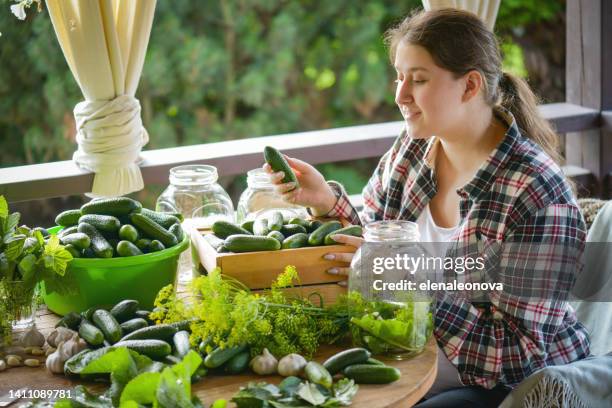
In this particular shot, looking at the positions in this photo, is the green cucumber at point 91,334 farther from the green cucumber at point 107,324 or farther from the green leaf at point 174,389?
the green leaf at point 174,389

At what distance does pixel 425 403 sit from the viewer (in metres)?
2.22

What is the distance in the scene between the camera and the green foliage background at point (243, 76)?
5.51 m

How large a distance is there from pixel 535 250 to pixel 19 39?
12.7ft

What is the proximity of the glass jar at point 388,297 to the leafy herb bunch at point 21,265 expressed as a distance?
659 millimetres

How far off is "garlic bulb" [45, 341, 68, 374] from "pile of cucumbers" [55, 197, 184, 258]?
0.90 ft

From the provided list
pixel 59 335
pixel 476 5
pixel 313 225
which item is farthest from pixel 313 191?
pixel 476 5

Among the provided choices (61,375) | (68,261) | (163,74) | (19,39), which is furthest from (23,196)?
(163,74)

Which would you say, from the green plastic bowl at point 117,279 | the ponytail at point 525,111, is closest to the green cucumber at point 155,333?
the green plastic bowl at point 117,279

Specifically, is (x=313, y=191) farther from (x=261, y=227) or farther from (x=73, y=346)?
(x=73, y=346)

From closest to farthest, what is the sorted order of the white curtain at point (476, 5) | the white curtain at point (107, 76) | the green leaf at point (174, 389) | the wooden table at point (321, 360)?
1. the green leaf at point (174, 389)
2. the wooden table at point (321, 360)
3. the white curtain at point (107, 76)
4. the white curtain at point (476, 5)

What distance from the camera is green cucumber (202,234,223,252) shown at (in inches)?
85.0

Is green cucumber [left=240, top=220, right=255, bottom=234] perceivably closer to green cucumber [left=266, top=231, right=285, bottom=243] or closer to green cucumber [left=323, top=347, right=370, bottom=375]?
green cucumber [left=266, top=231, right=285, bottom=243]

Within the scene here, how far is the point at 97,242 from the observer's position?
2.12 metres

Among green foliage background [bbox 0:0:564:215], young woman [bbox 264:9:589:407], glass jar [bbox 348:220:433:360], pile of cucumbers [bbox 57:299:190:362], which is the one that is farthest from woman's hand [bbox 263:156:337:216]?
green foliage background [bbox 0:0:564:215]
